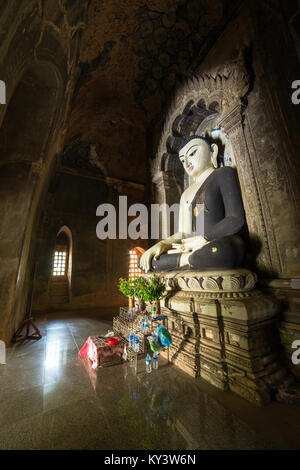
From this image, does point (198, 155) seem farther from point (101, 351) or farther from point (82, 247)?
point (82, 247)

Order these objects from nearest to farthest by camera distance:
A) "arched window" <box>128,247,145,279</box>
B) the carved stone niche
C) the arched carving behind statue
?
the carved stone niche → the arched carving behind statue → "arched window" <box>128,247,145,279</box>

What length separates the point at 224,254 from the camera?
2504 mm

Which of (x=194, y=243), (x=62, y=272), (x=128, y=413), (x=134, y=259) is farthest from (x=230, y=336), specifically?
(x=62, y=272)

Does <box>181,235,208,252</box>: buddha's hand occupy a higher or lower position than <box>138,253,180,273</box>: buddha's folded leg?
higher

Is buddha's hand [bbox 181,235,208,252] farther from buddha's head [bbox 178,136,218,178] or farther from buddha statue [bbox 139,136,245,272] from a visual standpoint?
buddha's head [bbox 178,136,218,178]

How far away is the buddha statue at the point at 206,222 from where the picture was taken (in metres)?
2.57

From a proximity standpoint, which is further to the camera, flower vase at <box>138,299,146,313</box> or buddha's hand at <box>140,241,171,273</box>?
buddha's hand at <box>140,241,171,273</box>

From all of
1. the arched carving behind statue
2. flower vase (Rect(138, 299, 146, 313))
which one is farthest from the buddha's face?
flower vase (Rect(138, 299, 146, 313))

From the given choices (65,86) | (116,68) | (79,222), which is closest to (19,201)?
(65,86)

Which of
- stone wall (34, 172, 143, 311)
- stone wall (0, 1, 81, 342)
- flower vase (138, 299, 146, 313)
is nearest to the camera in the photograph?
stone wall (0, 1, 81, 342)

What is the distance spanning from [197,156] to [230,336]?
3362 mm

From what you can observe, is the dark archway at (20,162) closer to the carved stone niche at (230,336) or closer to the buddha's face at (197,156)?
the buddha's face at (197,156)

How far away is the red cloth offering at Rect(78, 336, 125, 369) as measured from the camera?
8.26ft

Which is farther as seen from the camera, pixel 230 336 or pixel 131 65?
pixel 131 65
